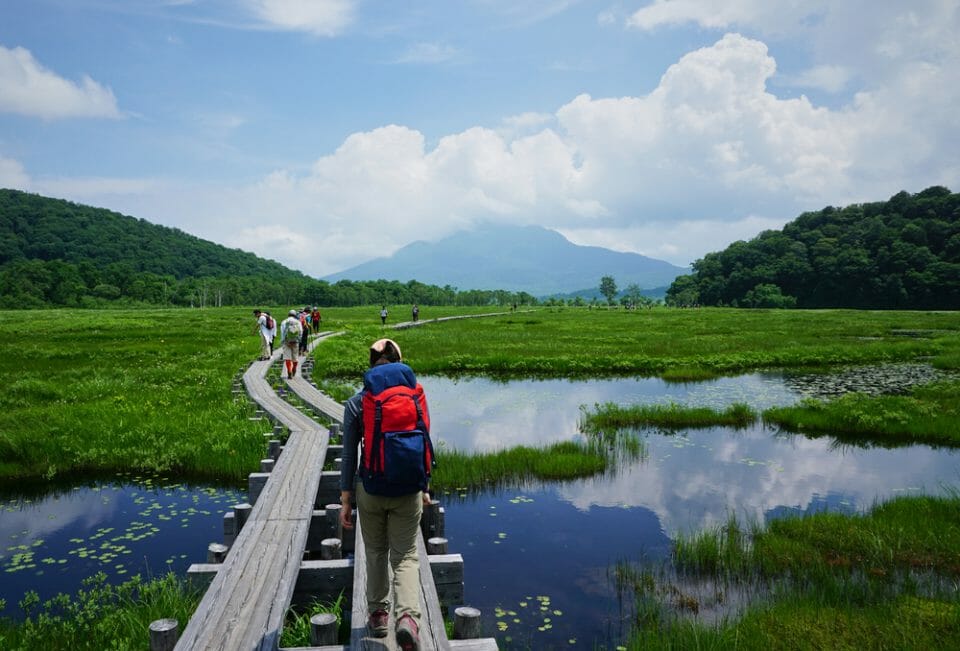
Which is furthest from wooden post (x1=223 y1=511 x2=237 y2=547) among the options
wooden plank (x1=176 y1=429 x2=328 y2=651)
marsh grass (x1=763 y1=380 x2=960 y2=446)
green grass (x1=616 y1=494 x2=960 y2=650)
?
marsh grass (x1=763 y1=380 x2=960 y2=446)

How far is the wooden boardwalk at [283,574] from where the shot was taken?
17.0ft

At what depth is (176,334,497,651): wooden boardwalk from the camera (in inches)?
204

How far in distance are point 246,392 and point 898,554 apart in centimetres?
1811

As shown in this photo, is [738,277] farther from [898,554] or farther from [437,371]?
[898,554]

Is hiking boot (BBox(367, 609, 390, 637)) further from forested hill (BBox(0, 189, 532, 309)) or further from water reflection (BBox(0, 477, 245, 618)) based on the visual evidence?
forested hill (BBox(0, 189, 532, 309))

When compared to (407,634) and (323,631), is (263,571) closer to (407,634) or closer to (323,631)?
(323,631)

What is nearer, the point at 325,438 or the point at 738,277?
the point at 325,438

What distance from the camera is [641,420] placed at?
18594mm

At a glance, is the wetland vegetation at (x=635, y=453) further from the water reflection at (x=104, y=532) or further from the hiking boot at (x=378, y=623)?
the hiking boot at (x=378, y=623)

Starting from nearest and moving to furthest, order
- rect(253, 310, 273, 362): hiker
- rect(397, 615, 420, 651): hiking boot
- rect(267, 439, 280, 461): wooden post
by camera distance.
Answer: rect(397, 615, 420, 651): hiking boot
rect(267, 439, 280, 461): wooden post
rect(253, 310, 273, 362): hiker

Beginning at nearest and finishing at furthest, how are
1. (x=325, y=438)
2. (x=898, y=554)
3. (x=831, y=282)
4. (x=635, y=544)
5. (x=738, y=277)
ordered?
(x=898, y=554), (x=635, y=544), (x=325, y=438), (x=831, y=282), (x=738, y=277)

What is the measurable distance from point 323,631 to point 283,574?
1.35 meters

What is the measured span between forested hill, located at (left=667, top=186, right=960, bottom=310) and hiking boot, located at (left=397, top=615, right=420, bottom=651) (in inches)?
5127

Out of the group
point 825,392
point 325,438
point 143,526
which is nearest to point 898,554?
point 325,438
